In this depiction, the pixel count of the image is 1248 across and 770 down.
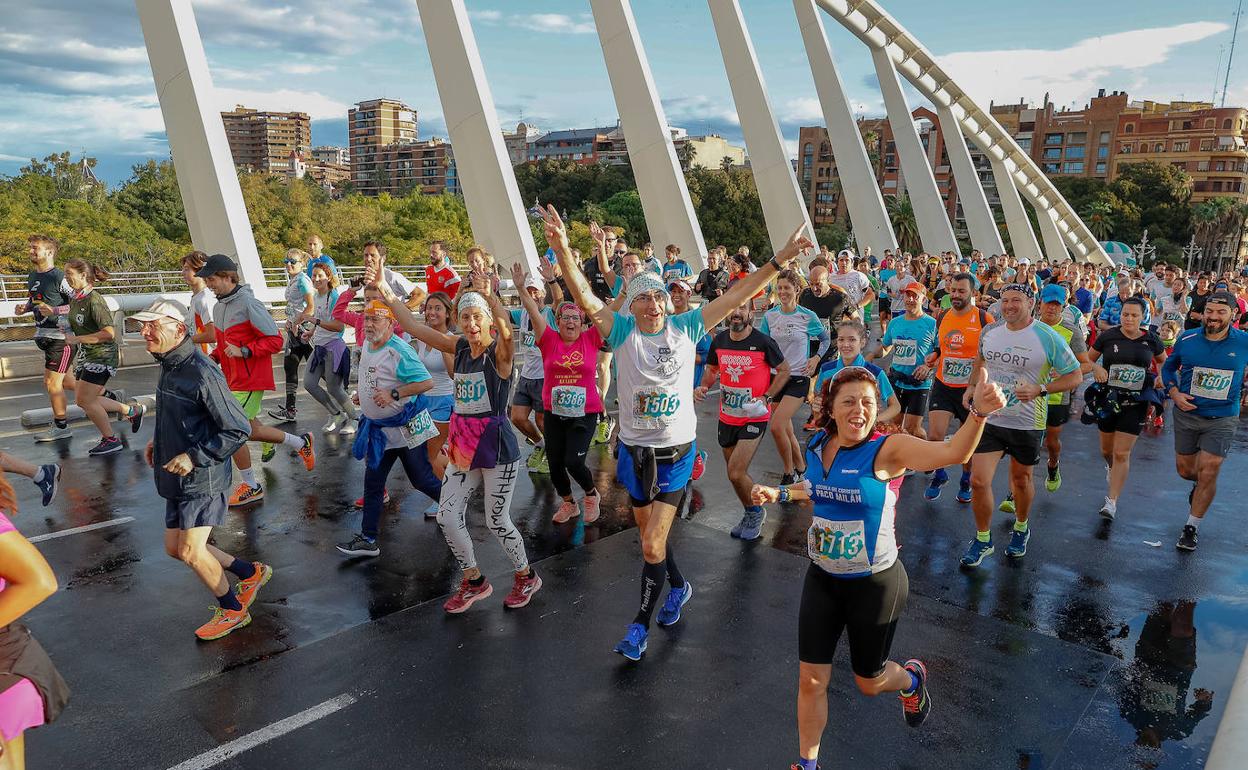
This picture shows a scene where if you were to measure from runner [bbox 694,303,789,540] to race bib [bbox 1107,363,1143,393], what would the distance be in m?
3.06

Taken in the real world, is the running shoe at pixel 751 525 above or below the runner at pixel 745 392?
below

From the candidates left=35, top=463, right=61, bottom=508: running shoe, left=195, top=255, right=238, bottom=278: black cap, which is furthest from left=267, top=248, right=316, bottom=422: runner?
left=35, top=463, right=61, bottom=508: running shoe

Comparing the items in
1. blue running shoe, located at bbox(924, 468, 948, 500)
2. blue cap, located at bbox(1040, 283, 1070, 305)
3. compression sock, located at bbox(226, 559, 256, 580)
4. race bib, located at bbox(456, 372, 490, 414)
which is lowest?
blue running shoe, located at bbox(924, 468, 948, 500)

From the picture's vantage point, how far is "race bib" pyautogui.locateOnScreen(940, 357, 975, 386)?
24.2 feet

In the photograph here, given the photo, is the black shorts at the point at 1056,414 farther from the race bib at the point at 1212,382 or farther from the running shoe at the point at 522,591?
the running shoe at the point at 522,591

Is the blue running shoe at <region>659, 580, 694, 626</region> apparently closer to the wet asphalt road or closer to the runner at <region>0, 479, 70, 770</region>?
the wet asphalt road

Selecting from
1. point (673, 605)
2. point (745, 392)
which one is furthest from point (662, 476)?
point (745, 392)

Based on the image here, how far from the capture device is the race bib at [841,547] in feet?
10.7

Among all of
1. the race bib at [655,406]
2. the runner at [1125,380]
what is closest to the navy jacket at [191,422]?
the race bib at [655,406]

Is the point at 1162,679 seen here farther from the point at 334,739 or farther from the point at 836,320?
A: the point at 836,320

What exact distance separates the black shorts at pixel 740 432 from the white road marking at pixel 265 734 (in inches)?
134

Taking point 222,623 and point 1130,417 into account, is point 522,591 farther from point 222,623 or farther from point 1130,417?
point 1130,417

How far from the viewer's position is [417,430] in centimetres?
574

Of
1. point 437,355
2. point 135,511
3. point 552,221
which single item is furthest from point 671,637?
point 135,511
